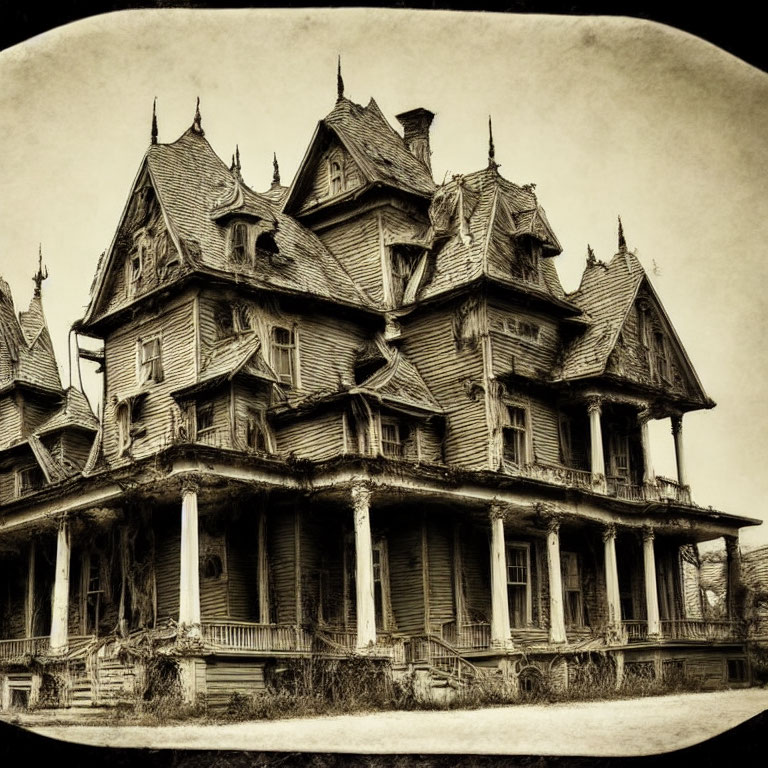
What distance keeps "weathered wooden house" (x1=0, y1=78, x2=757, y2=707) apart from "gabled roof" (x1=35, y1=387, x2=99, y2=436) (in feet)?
0.23

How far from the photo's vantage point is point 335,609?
22422mm

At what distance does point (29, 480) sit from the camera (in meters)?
25.4

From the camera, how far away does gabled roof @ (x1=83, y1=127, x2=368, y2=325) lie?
2166cm

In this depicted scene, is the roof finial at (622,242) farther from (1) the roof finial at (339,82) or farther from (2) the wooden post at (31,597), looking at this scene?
(2) the wooden post at (31,597)

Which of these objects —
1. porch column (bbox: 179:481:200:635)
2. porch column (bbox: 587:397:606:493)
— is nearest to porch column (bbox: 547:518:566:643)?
porch column (bbox: 587:397:606:493)

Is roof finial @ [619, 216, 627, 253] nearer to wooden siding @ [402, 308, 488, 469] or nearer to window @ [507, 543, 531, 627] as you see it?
wooden siding @ [402, 308, 488, 469]

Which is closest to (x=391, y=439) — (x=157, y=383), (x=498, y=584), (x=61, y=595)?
(x=498, y=584)

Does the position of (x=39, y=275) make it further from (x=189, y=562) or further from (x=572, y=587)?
(x=572, y=587)

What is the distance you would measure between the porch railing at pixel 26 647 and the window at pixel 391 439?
257 inches

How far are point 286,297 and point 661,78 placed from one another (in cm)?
1101

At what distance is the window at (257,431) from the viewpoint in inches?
876

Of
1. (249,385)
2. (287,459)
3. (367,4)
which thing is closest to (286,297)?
(249,385)

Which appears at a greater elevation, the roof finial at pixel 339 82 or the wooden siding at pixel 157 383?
the roof finial at pixel 339 82

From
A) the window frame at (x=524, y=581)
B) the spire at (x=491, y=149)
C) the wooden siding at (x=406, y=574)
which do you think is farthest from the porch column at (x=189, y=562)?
the spire at (x=491, y=149)
